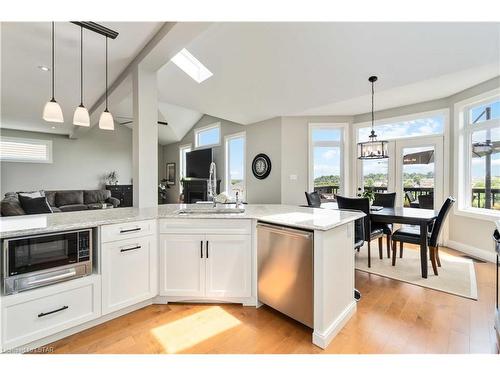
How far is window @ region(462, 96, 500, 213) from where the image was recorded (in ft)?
11.2

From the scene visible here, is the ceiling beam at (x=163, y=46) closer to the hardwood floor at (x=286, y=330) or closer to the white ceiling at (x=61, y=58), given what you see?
the white ceiling at (x=61, y=58)

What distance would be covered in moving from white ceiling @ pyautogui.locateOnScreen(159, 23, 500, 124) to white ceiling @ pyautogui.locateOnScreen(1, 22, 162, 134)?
2.85ft

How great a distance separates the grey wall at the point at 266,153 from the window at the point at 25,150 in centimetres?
593

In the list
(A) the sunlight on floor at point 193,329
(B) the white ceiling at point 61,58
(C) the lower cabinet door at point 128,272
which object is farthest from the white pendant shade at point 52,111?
(A) the sunlight on floor at point 193,329

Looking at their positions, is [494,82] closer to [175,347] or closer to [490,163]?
[490,163]

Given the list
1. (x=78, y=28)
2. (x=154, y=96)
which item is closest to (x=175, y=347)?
(x=154, y=96)

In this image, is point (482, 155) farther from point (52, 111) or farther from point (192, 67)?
point (52, 111)

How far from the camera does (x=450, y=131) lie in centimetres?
394

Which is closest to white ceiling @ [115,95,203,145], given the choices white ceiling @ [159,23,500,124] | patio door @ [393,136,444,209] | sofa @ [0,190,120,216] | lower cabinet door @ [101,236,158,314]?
white ceiling @ [159,23,500,124]

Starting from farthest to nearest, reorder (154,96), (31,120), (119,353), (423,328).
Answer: (31,120), (154,96), (423,328), (119,353)

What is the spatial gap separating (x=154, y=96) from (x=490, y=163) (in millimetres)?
4868

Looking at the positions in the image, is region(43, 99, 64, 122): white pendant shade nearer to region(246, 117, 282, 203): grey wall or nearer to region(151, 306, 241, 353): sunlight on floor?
region(151, 306, 241, 353): sunlight on floor

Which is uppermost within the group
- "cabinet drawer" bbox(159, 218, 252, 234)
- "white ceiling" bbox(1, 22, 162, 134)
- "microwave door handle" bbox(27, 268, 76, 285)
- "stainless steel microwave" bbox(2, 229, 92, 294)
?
"white ceiling" bbox(1, 22, 162, 134)

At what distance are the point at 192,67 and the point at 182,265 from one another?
3211 mm
